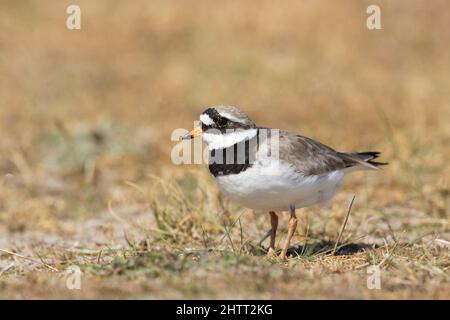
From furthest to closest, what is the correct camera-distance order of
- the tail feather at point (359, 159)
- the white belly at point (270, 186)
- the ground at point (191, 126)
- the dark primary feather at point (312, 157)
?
1. the tail feather at point (359, 159)
2. the dark primary feather at point (312, 157)
3. the white belly at point (270, 186)
4. the ground at point (191, 126)

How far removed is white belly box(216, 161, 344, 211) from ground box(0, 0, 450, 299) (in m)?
0.36

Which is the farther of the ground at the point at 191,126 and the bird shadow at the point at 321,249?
the bird shadow at the point at 321,249

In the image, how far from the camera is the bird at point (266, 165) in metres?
5.22

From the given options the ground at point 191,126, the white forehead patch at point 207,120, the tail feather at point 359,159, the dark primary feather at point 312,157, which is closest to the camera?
the ground at point 191,126

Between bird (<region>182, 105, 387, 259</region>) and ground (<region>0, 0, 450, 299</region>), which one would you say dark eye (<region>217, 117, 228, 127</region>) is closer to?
bird (<region>182, 105, 387, 259</region>)

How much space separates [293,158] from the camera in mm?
5418

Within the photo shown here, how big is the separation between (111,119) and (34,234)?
10.3 ft

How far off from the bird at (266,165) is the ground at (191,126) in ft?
1.24

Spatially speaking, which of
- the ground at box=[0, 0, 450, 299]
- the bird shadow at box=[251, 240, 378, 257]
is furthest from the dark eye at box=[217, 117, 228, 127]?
the bird shadow at box=[251, 240, 378, 257]

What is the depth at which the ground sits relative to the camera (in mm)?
4957

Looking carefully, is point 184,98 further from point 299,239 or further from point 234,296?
point 234,296

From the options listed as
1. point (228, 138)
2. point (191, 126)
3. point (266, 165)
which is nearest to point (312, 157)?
point (266, 165)

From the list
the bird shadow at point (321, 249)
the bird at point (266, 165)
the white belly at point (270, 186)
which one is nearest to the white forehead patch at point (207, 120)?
the bird at point (266, 165)

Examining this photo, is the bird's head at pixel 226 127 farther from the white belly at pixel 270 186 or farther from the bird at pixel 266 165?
the white belly at pixel 270 186
